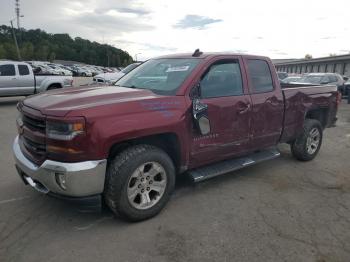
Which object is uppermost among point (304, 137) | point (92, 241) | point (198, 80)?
point (198, 80)

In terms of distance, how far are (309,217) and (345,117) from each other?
9.99 meters

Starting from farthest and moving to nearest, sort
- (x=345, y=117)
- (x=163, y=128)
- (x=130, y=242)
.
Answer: (x=345, y=117), (x=163, y=128), (x=130, y=242)

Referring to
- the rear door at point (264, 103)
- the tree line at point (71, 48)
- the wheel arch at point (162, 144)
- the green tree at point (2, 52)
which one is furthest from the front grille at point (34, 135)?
the tree line at point (71, 48)

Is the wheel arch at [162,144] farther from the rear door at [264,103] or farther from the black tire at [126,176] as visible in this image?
the rear door at [264,103]

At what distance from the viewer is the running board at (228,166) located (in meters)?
4.21

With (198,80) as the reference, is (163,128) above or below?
below

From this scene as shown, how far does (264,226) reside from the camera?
3.69 meters

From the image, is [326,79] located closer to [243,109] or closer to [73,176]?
[243,109]

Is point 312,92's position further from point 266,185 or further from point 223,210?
point 223,210

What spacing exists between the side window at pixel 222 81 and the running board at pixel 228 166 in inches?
38.1

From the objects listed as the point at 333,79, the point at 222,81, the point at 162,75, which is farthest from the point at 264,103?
the point at 333,79

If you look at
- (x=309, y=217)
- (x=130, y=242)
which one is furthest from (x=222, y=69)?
(x=130, y=242)

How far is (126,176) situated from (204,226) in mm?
1030

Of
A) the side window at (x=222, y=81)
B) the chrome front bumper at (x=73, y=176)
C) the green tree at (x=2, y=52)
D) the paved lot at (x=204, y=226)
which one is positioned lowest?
the paved lot at (x=204, y=226)
